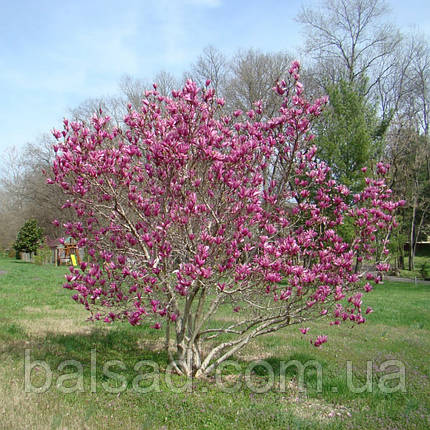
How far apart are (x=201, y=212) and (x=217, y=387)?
211cm

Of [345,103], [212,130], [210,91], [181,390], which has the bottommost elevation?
[181,390]

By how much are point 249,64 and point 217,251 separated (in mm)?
24027

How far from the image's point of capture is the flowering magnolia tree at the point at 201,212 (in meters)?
4.63

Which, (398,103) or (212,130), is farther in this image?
(398,103)

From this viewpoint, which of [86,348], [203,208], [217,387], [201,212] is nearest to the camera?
[203,208]

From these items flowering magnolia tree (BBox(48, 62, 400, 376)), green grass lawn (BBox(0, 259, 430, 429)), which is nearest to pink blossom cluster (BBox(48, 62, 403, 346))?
flowering magnolia tree (BBox(48, 62, 400, 376))

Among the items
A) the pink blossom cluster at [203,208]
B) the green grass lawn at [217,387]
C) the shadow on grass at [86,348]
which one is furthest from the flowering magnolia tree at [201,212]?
the shadow on grass at [86,348]

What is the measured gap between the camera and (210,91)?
4.75m

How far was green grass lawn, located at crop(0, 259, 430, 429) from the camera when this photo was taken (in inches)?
169

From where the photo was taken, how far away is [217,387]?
17.1ft

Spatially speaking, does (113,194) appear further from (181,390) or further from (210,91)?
(181,390)

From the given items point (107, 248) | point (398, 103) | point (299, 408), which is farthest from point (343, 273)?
point (398, 103)

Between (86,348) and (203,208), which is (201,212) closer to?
(203,208)

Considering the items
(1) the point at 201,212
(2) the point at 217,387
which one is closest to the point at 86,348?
(2) the point at 217,387
